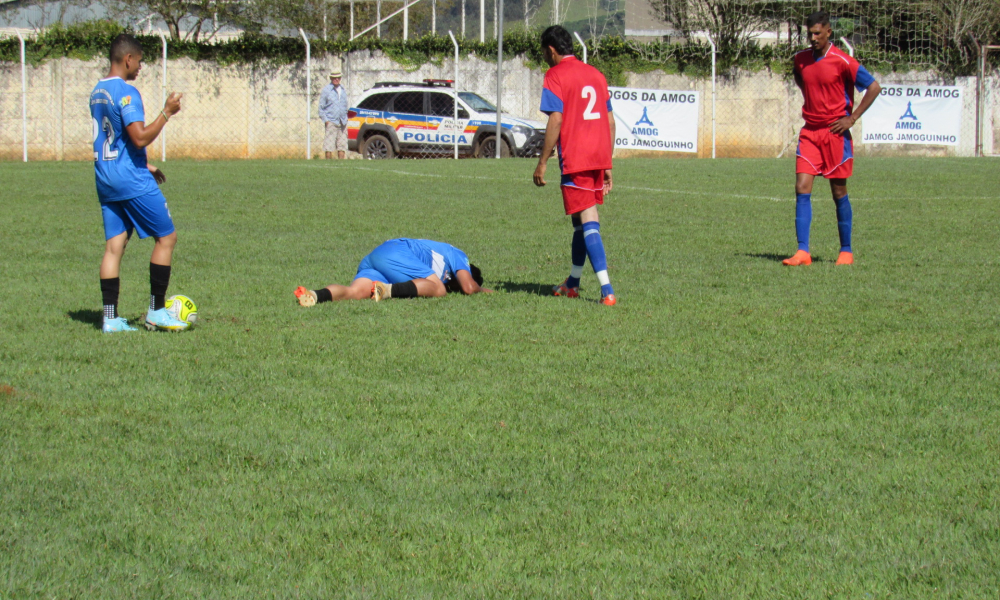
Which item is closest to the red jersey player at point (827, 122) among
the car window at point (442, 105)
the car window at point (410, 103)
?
the car window at point (410, 103)

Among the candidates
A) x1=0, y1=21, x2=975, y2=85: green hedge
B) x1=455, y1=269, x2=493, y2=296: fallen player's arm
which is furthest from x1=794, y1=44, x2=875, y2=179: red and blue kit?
x1=0, y1=21, x2=975, y2=85: green hedge

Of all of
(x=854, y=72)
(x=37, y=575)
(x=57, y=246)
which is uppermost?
(x=854, y=72)

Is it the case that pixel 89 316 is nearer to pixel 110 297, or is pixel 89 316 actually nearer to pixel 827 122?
pixel 110 297

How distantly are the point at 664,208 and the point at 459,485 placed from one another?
1012 centimetres

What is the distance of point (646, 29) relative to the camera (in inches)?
1254

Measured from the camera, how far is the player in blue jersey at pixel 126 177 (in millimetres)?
5746

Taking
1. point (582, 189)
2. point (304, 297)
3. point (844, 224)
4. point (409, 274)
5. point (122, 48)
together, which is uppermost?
point (122, 48)

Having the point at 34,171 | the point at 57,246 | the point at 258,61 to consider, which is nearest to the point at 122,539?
the point at 57,246

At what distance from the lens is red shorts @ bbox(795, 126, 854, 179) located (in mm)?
8844

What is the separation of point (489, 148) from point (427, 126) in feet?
5.36

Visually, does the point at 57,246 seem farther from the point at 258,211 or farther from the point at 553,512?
the point at 553,512

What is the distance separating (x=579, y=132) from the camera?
22.8 feet

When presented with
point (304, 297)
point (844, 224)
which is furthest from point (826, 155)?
point (304, 297)

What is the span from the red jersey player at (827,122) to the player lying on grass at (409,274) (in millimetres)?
2904
